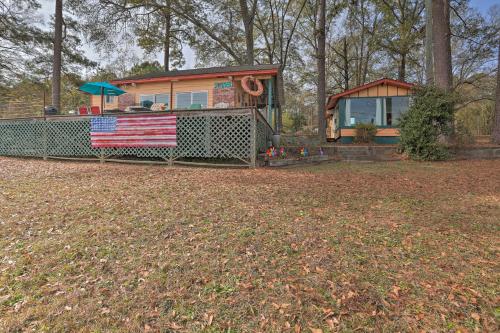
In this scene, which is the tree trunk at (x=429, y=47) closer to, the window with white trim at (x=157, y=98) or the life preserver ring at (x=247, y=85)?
the life preserver ring at (x=247, y=85)

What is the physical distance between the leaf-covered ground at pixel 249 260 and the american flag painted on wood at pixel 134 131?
3461 mm

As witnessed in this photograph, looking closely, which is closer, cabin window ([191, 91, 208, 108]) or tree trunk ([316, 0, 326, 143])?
cabin window ([191, 91, 208, 108])

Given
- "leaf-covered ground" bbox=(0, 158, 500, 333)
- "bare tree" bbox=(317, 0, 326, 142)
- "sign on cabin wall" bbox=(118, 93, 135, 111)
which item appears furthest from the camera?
"bare tree" bbox=(317, 0, 326, 142)

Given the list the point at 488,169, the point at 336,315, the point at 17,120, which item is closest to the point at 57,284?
the point at 336,315

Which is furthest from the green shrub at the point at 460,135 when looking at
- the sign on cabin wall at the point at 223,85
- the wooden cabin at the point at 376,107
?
the sign on cabin wall at the point at 223,85

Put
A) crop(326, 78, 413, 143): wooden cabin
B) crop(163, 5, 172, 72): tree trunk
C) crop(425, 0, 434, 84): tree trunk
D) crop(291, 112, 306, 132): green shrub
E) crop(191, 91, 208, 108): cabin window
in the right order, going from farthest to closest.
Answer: crop(291, 112, 306, 132): green shrub
crop(163, 5, 172, 72): tree trunk
crop(326, 78, 413, 143): wooden cabin
crop(191, 91, 208, 108): cabin window
crop(425, 0, 434, 84): tree trunk

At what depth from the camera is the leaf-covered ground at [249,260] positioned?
188cm

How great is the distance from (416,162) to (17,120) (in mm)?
12957

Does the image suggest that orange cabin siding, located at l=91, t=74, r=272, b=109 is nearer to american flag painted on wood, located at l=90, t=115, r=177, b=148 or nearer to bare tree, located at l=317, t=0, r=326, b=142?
american flag painted on wood, located at l=90, t=115, r=177, b=148

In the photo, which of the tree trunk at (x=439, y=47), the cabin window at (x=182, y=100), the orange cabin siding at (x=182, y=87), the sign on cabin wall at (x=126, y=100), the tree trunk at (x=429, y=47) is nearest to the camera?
the tree trunk at (x=439, y=47)

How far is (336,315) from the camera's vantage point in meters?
1.87

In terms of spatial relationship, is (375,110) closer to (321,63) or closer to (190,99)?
(321,63)

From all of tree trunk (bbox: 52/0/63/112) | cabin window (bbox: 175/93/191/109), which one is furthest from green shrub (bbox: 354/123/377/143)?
tree trunk (bbox: 52/0/63/112)

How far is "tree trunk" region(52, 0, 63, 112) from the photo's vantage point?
13.1 meters
